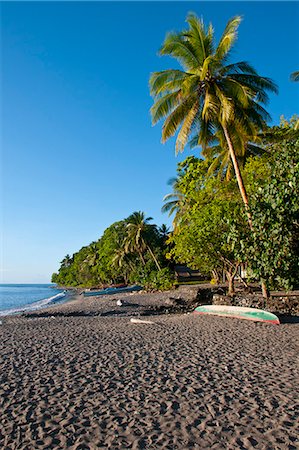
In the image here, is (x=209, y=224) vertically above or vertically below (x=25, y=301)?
above

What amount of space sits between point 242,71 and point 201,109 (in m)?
2.50

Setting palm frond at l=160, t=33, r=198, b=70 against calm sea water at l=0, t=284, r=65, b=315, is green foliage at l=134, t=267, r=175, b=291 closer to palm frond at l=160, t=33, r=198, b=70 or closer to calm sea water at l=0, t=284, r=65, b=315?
calm sea water at l=0, t=284, r=65, b=315

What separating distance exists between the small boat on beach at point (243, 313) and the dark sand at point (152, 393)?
192 cm

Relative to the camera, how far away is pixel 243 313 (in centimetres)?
1275

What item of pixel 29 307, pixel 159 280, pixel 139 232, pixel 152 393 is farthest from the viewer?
pixel 139 232

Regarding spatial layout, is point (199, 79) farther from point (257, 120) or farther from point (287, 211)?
point (287, 211)

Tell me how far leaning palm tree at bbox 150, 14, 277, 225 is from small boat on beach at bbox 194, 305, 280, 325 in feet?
17.5

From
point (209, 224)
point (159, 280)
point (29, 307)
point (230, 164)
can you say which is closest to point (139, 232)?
point (159, 280)

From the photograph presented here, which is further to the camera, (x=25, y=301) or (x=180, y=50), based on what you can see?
(x=25, y=301)

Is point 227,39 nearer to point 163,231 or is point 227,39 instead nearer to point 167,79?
point 167,79

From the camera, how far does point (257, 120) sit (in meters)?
16.2

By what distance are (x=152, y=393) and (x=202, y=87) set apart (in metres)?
13.9

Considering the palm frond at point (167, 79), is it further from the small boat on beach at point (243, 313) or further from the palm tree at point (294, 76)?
the small boat on beach at point (243, 313)

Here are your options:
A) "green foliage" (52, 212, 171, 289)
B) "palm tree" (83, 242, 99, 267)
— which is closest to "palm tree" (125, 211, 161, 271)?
"green foliage" (52, 212, 171, 289)
